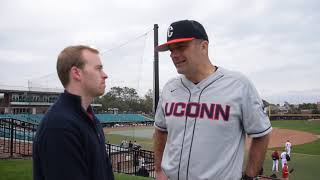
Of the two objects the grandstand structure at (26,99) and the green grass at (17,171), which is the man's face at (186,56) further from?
the grandstand structure at (26,99)

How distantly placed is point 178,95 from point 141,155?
43.4ft

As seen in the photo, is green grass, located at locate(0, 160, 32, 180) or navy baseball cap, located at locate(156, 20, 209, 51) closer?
navy baseball cap, located at locate(156, 20, 209, 51)

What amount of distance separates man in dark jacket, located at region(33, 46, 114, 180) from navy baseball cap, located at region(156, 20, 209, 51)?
0.59 meters

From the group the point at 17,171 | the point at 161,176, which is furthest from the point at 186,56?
the point at 17,171

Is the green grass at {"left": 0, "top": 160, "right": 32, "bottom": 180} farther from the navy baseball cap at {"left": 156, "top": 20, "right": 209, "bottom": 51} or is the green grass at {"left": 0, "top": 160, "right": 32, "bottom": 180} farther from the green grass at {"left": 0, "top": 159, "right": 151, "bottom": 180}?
the navy baseball cap at {"left": 156, "top": 20, "right": 209, "bottom": 51}

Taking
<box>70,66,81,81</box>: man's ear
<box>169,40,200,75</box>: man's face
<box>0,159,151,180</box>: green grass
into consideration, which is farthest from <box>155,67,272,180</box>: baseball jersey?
<box>0,159,151,180</box>: green grass

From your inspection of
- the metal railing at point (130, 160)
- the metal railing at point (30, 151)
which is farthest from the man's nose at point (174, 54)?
the metal railing at point (130, 160)

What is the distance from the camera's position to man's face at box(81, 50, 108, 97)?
90.4 inches

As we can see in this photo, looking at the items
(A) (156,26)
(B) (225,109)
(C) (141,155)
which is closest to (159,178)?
(B) (225,109)

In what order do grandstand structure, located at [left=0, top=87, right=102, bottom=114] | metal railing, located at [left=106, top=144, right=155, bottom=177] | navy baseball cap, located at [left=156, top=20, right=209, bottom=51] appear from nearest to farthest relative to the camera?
navy baseball cap, located at [left=156, top=20, right=209, bottom=51] < metal railing, located at [left=106, top=144, right=155, bottom=177] < grandstand structure, located at [left=0, top=87, right=102, bottom=114]

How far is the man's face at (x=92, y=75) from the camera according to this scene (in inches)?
90.4

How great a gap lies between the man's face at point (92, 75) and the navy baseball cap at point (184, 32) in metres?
0.59

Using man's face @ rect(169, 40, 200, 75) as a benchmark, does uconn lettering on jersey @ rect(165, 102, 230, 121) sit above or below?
below

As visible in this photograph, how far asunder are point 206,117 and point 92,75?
81cm
